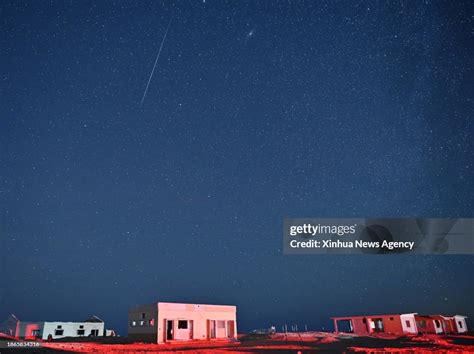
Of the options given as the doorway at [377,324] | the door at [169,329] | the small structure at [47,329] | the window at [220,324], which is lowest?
the door at [169,329]

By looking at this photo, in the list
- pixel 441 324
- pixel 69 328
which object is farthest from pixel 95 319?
pixel 441 324

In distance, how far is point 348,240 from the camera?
1769cm

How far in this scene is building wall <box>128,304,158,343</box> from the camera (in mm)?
20719

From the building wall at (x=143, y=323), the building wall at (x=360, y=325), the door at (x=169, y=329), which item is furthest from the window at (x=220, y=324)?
the building wall at (x=360, y=325)

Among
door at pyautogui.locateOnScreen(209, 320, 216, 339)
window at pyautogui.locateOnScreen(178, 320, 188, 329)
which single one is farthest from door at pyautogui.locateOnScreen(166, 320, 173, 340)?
door at pyautogui.locateOnScreen(209, 320, 216, 339)

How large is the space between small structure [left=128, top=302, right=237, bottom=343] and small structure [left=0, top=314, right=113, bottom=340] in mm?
9707

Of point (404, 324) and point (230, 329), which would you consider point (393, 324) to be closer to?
point (404, 324)

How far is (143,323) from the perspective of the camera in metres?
21.4

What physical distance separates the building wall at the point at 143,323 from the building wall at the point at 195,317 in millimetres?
341

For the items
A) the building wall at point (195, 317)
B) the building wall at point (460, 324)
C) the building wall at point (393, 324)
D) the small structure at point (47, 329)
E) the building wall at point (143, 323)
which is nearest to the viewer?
the building wall at point (143, 323)

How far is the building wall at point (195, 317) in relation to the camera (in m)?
20.8

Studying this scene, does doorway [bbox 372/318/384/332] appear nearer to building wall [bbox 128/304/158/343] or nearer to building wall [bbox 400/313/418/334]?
building wall [bbox 400/313/418/334]

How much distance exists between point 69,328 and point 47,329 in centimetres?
Result: 161

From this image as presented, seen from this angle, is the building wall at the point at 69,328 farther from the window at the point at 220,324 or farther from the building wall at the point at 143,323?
the window at the point at 220,324
